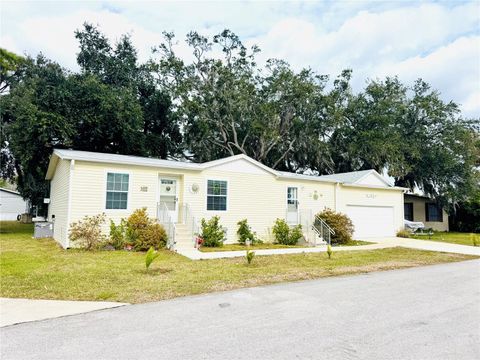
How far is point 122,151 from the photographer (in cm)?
2252

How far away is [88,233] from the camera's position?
1148cm

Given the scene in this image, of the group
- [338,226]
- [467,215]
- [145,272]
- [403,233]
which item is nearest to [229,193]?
[338,226]

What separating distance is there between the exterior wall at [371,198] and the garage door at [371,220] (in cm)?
28

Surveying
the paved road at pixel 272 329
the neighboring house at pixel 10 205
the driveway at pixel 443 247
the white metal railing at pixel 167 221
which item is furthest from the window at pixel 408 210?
the neighboring house at pixel 10 205

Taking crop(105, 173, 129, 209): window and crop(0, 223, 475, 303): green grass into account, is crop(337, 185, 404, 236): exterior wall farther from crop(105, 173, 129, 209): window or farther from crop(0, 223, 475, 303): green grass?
crop(105, 173, 129, 209): window

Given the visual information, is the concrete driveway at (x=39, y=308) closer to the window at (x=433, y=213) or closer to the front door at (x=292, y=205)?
the front door at (x=292, y=205)

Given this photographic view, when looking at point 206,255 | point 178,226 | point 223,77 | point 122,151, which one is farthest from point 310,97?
point 206,255

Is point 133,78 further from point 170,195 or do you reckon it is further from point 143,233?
point 143,233

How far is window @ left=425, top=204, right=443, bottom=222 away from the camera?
2703cm

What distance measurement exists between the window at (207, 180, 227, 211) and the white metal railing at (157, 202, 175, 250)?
2.02m

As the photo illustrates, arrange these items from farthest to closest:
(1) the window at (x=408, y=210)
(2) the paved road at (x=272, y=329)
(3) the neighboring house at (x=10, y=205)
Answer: (3) the neighboring house at (x=10, y=205) → (1) the window at (x=408, y=210) → (2) the paved road at (x=272, y=329)

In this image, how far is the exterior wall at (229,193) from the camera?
38.7 ft

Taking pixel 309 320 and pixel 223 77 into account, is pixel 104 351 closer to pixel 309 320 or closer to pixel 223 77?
pixel 309 320

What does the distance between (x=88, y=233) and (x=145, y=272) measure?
185 inches
